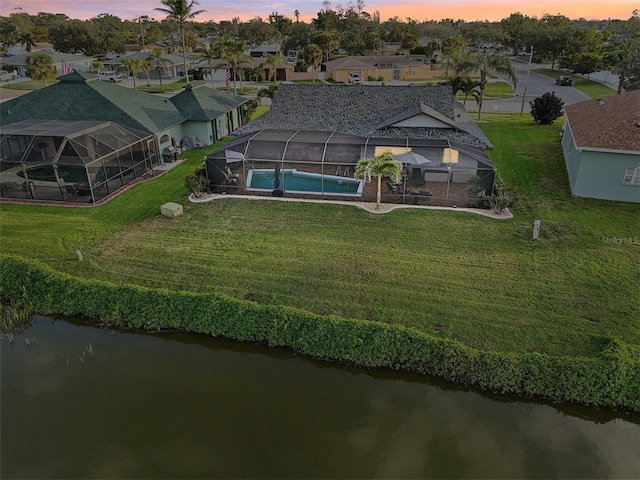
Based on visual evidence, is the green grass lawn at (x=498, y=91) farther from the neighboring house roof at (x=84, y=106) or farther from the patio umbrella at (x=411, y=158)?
the neighboring house roof at (x=84, y=106)

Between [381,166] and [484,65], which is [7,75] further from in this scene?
[381,166]

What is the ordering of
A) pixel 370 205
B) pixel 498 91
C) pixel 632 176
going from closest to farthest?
pixel 632 176, pixel 370 205, pixel 498 91

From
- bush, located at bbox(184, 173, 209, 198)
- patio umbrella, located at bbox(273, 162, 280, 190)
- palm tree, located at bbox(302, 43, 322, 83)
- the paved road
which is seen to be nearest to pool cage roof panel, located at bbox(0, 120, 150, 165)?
bush, located at bbox(184, 173, 209, 198)

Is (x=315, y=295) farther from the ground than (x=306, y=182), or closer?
closer

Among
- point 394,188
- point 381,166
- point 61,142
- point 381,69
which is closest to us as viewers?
point 381,166

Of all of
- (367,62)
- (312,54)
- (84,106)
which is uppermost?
(312,54)

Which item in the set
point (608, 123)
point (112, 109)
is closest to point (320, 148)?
point (112, 109)

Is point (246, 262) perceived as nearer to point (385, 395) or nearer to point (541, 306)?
point (385, 395)

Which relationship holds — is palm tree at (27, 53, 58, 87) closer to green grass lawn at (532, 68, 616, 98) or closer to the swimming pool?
the swimming pool
